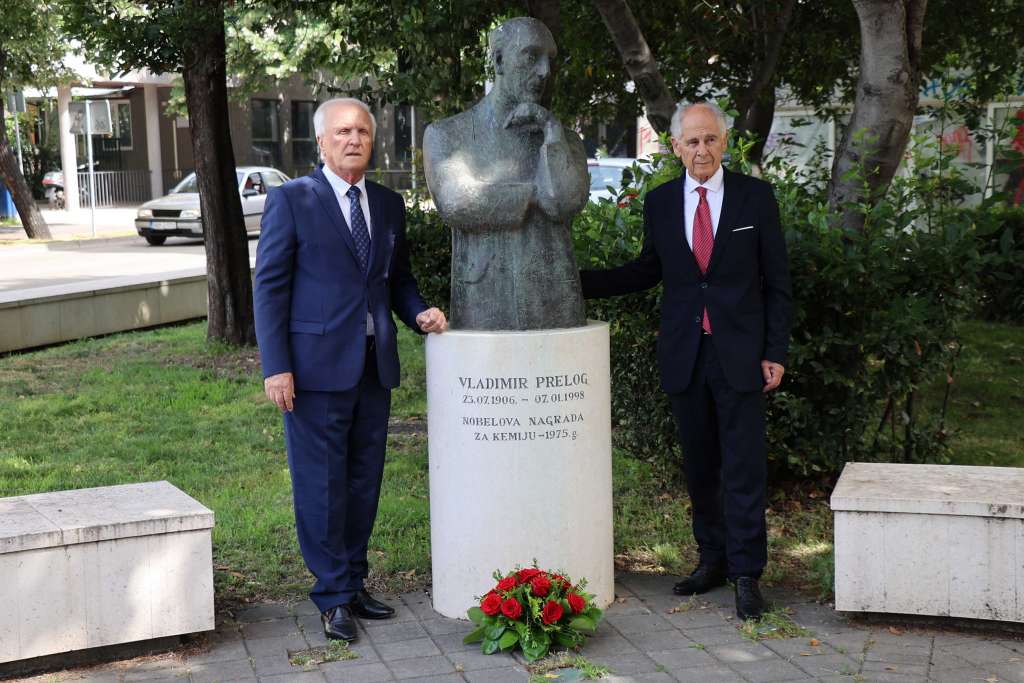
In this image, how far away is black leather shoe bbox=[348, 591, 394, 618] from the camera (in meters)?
5.26

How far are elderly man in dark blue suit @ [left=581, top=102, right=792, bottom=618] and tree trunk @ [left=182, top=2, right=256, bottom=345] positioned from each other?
744cm

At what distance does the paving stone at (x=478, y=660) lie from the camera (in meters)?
4.70

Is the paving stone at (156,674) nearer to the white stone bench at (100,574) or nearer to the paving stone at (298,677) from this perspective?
the white stone bench at (100,574)

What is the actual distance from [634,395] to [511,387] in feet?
7.24

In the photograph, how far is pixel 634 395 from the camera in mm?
7043

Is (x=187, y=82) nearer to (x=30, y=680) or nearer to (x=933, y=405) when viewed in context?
(x=933, y=405)

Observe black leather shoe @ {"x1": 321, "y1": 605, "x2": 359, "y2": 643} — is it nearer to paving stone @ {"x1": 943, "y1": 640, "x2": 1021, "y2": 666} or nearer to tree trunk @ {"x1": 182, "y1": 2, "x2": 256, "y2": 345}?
paving stone @ {"x1": 943, "y1": 640, "x2": 1021, "y2": 666}

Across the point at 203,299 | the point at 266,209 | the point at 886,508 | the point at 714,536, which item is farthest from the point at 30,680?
the point at 203,299

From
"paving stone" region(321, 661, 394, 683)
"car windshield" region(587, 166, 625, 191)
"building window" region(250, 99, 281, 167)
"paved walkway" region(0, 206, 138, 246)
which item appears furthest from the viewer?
"building window" region(250, 99, 281, 167)

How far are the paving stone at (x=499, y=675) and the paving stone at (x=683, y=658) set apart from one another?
1.75 ft

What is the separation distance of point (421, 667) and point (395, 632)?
0.41 meters

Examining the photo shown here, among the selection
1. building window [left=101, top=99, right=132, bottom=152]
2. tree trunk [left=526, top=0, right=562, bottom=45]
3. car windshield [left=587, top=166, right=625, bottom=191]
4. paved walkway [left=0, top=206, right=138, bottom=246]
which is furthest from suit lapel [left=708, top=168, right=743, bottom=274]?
building window [left=101, top=99, right=132, bottom=152]

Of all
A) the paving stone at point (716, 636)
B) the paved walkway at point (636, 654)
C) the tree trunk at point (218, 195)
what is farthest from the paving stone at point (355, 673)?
the tree trunk at point (218, 195)

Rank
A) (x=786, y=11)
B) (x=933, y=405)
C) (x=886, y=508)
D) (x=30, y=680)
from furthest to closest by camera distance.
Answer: (x=786, y=11) → (x=933, y=405) → (x=886, y=508) → (x=30, y=680)
